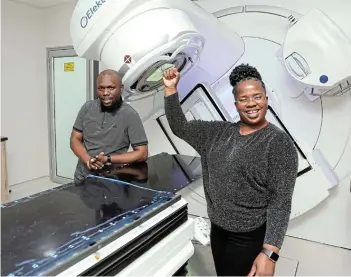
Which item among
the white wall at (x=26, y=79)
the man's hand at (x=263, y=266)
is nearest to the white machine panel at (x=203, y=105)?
the man's hand at (x=263, y=266)

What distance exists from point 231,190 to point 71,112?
336 centimetres

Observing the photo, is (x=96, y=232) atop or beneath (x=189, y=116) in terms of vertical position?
beneath

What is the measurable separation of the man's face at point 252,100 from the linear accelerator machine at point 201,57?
50 centimetres

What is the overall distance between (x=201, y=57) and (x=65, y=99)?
8.29 feet

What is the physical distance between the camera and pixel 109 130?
77.2 inches

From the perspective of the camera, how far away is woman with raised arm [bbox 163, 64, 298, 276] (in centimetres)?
108

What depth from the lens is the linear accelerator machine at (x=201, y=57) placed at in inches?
59.5

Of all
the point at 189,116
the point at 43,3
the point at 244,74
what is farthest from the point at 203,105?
the point at 43,3

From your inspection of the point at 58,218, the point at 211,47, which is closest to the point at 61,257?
the point at 58,218

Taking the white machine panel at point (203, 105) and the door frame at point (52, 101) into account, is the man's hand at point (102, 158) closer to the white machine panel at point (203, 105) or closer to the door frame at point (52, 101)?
the white machine panel at point (203, 105)

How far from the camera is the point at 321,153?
8.24 ft

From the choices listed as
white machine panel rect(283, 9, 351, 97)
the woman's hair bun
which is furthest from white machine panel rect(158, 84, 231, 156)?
the woman's hair bun

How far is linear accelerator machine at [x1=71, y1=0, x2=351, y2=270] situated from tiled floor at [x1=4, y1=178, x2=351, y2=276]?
0.31m

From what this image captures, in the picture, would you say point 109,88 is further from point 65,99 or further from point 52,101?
point 52,101
